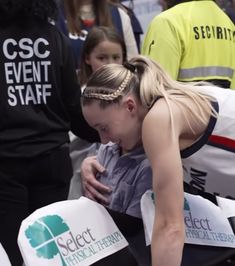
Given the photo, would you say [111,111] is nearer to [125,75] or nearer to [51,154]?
[125,75]

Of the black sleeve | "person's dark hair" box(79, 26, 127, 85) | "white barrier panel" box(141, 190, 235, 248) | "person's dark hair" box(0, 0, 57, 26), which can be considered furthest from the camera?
"person's dark hair" box(79, 26, 127, 85)

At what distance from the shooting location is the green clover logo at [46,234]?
2041mm

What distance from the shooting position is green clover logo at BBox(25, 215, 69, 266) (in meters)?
2.04

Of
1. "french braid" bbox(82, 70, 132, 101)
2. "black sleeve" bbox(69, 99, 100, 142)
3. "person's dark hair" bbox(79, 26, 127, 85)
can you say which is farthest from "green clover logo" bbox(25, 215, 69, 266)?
"person's dark hair" bbox(79, 26, 127, 85)

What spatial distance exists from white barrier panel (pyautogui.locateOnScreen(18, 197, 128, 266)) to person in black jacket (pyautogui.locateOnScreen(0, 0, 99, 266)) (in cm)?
47

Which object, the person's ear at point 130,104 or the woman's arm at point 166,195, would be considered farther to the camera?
the person's ear at point 130,104

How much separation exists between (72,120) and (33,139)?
28cm

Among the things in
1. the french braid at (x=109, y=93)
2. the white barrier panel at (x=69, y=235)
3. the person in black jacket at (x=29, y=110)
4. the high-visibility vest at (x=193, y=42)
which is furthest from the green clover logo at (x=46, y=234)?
the high-visibility vest at (x=193, y=42)

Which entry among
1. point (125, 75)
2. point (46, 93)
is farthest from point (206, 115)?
point (46, 93)

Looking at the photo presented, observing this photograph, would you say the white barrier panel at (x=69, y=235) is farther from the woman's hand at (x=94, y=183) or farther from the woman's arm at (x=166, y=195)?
the woman's arm at (x=166, y=195)

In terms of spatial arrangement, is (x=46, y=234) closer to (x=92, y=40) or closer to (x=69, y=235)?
(x=69, y=235)

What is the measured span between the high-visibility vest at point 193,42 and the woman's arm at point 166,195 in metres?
1.08

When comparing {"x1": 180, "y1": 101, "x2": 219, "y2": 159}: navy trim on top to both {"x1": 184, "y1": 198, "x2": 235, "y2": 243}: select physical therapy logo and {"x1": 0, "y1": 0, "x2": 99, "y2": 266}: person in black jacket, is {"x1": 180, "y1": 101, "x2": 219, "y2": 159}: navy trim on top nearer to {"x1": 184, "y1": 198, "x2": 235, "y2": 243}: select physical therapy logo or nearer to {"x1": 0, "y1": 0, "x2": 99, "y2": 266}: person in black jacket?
{"x1": 184, "y1": 198, "x2": 235, "y2": 243}: select physical therapy logo

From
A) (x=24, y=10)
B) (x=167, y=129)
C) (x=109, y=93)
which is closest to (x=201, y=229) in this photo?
(x=167, y=129)
